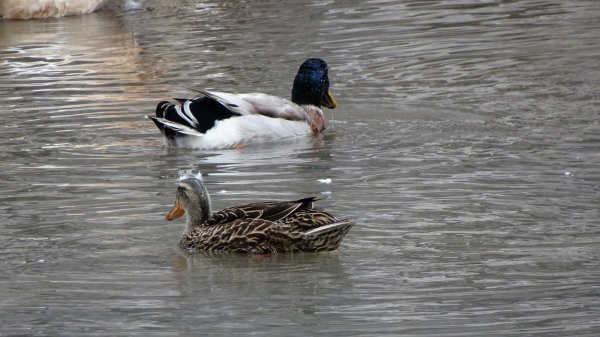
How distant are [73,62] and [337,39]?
3.25 m

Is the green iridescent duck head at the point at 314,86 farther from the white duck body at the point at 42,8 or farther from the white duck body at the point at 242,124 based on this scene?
the white duck body at the point at 42,8

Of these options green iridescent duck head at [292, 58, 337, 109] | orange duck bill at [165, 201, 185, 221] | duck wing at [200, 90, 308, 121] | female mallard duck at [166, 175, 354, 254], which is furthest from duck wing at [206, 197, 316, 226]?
green iridescent duck head at [292, 58, 337, 109]

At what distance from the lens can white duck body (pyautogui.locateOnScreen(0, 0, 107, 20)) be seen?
22.8 meters

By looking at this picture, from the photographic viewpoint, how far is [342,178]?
37.1 feet

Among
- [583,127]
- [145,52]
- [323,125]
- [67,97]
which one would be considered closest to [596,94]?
[583,127]

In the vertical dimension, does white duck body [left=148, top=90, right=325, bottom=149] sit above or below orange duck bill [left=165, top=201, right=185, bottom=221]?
below

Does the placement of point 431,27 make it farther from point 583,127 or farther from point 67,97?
point 583,127

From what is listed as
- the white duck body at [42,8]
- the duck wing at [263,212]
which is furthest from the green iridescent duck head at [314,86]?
the white duck body at [42,8]

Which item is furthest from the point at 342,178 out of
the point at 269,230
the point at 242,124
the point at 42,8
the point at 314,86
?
the point at 42,8

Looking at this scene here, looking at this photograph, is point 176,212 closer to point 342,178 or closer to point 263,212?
point 263,212

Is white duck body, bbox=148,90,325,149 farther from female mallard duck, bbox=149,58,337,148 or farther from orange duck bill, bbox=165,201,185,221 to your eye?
orange duck bill, bbox=165,201,185,221

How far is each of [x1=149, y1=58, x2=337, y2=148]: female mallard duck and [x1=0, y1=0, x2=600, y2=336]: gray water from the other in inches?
6.4

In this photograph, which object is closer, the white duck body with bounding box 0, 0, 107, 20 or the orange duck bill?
the orange duck bill

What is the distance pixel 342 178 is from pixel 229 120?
2047 mm
